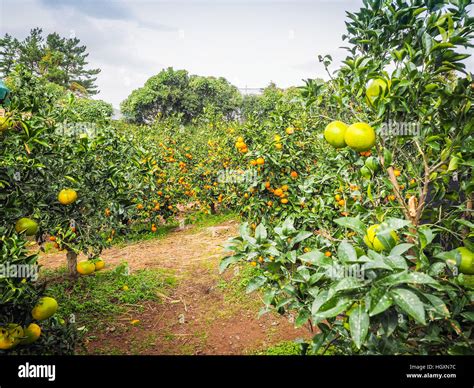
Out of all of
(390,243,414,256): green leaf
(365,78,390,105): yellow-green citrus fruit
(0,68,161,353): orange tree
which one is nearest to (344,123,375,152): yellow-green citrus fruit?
(365,78,390,105): yellow-green citrus fruit

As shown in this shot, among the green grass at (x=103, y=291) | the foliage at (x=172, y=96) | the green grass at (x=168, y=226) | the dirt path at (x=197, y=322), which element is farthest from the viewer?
the foliage at (x=172, y=96)

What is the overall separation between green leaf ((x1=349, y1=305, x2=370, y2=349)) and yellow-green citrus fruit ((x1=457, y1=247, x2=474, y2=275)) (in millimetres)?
532

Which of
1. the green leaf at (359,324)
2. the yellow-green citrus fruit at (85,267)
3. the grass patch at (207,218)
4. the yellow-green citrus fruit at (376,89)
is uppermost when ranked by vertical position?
the yellow-green citrus fruit at (376,89)

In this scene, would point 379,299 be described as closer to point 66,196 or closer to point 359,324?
point 359,324

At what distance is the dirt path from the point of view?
3414 mm

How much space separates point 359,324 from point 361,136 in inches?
30.4

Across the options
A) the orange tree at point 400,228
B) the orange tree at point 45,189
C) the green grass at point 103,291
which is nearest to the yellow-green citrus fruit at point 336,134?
the orange tree at point 400,228

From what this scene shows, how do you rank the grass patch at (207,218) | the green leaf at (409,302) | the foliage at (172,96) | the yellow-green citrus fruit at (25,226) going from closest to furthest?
the green leaf at (409,302) → the yellow-green citrus fruit at (25,226) → the grass patch at (207,218) → the foliage at (172,96)

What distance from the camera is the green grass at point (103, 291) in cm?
407

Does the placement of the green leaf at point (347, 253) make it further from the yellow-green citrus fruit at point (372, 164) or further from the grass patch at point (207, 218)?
the grass patch at point (207, 218)

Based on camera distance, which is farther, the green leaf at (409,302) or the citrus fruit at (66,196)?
the citrus fruit at (66,196)

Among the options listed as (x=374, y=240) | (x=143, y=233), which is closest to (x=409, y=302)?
(x=374, y=240)

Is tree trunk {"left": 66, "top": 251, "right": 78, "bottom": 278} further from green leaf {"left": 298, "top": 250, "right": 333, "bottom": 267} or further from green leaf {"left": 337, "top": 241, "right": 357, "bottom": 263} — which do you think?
green leaf {"left": 337, "top": 241, "right": 357, "bottom": 263}

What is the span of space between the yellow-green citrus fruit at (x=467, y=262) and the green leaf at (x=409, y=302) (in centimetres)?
43
